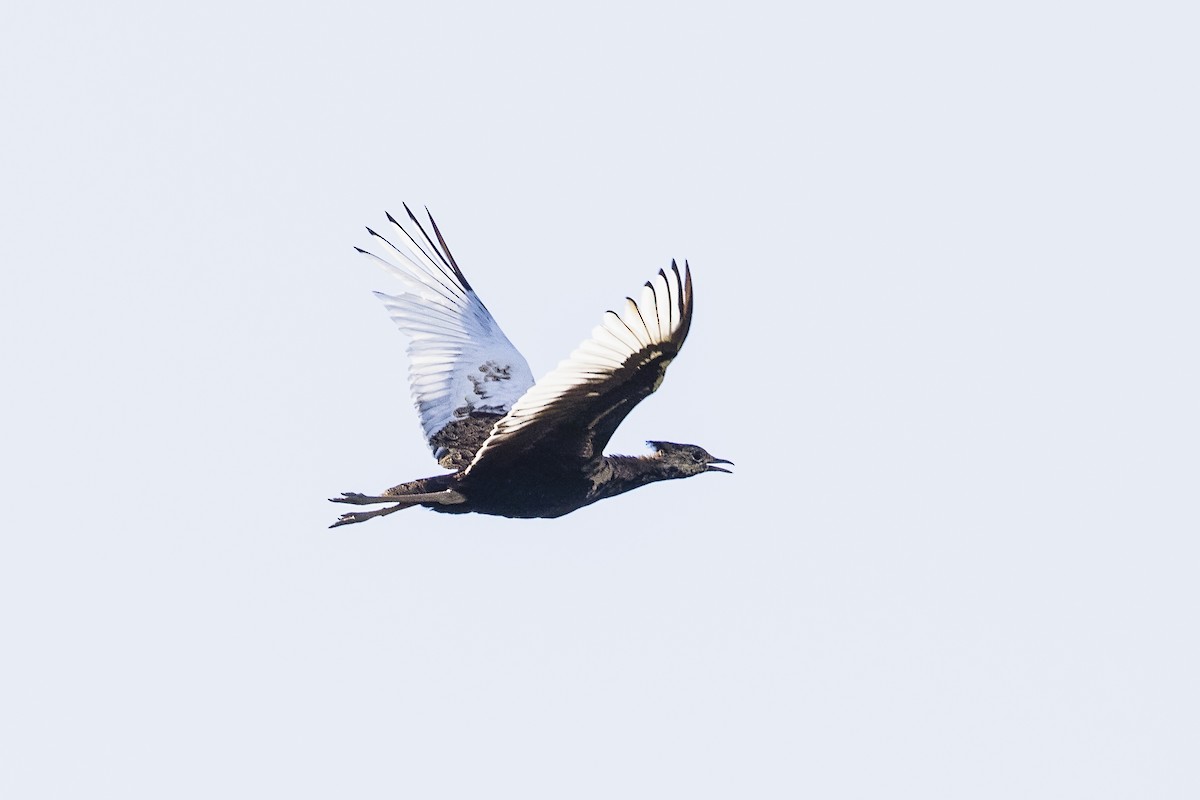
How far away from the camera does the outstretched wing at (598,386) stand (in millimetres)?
11914

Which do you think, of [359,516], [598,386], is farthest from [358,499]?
[598,386]

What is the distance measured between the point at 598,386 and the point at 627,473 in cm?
251

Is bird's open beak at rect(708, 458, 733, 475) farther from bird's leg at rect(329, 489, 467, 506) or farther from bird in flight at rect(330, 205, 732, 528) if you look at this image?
bird's leg at rect(329, 489, 467, 506)

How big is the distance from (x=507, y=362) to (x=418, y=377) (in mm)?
879

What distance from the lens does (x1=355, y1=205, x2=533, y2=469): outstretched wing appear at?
53.8 feet

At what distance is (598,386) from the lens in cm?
1268

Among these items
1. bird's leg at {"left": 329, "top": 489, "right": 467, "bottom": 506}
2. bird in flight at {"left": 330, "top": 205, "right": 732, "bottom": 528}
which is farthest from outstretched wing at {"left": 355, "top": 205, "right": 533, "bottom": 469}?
bird's leg at {"left": 329, "top": 489, "right": 467, "bottom": 506}

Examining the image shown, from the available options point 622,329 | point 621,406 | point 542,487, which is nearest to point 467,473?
point 542,487

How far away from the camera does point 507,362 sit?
55.2 ft

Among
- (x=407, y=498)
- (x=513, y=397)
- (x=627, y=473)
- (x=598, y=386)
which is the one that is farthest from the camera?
(x=513, y=397)

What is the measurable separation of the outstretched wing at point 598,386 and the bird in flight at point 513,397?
10 mm

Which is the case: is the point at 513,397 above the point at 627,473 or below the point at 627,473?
above

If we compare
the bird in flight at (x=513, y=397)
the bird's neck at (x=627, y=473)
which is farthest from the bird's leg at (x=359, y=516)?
the bird's neck at (x=627, y=473)

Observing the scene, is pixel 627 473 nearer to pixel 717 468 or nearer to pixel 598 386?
pixel 717 468
